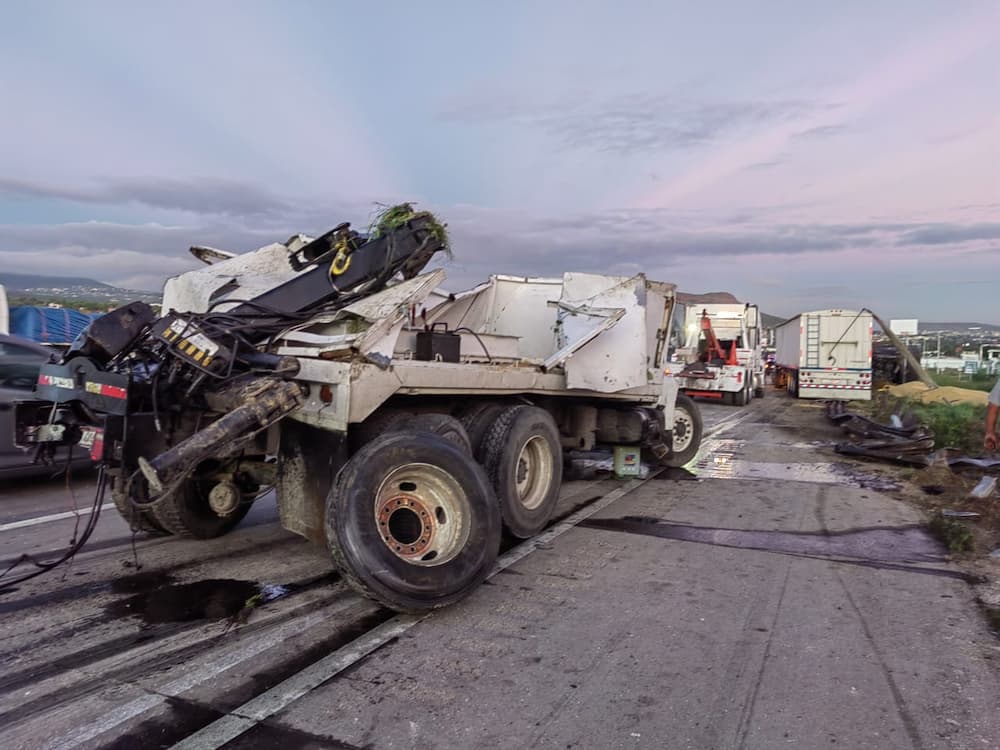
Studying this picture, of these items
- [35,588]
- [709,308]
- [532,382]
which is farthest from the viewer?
[709,308]

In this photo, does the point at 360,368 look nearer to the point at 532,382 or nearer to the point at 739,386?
the point at 532,382

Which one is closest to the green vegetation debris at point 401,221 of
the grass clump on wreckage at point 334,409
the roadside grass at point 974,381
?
the grass clump on wreckage at point 334,409

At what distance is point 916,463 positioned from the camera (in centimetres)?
985

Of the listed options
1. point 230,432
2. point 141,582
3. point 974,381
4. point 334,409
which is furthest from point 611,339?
point 974,381

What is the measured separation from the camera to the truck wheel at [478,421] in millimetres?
5586

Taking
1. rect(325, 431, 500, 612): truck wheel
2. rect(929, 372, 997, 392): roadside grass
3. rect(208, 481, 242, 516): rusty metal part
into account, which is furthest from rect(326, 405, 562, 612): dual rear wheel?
rect(929, 372, 997, 392): roadside grass

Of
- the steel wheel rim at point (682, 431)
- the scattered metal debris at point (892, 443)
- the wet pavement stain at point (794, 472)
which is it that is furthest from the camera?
the scattered metal debris at point (892, 443)

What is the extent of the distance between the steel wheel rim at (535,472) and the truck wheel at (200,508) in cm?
219

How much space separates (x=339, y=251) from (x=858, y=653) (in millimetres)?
4400

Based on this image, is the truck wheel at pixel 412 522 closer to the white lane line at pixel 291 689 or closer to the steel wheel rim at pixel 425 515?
the steel wheel rim at pixel 425 515

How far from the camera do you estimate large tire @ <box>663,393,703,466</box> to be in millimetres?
9570

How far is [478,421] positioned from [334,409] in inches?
67.2

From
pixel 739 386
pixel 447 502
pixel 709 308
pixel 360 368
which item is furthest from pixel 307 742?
pixel 709 308

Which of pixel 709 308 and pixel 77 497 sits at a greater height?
pixel 709 308
